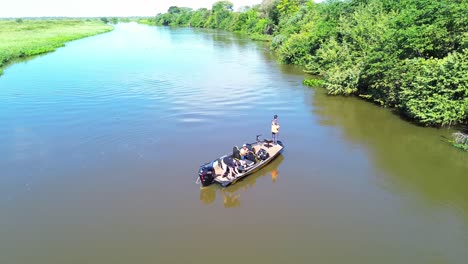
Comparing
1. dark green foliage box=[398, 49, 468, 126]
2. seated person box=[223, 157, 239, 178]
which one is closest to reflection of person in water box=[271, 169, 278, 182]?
seated person box=[223, 157, 239, 178]

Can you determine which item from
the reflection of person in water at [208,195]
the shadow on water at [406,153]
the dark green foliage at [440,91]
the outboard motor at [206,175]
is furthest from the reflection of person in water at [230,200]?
the dark green foliage at [440,91]

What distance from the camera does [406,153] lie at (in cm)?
1862

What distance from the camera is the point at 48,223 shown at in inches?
498

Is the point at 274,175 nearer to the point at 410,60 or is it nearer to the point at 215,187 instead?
the point at 215,187

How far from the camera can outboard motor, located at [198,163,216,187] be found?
14617mm

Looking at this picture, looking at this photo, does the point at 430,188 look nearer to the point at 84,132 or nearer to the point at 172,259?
the point at 172,259

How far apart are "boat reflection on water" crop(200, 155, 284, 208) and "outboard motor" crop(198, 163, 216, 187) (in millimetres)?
368

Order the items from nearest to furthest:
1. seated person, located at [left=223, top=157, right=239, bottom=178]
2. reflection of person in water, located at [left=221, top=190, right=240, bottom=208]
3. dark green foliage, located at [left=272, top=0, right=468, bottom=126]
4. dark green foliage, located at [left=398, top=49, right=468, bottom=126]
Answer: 1. reflection of person in water, located at [left=221, top=190, right=240, bottom=208]
2. seated person, located at [left=223, top=157, right=239, bottom=178]
3. dark green foliage, located at [left=398, top=49, right=468, bottom=126]
4. dark green foliage, located at [left=272, top=0, right=468, bottom=126]

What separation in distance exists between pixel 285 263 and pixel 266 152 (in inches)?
276

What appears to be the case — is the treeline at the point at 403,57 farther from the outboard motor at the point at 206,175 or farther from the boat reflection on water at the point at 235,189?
the outboard motor at the point at 206,175

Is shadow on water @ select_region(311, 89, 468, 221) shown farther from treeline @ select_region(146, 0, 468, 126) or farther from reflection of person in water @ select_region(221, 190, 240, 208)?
reflection of person in water @ select_region(221, 190, 240, 208)

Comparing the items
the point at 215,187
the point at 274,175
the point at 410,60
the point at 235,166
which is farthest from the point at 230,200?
the point at 410,60

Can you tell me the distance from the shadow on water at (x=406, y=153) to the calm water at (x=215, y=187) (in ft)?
0.32

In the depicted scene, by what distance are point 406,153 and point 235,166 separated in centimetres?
985
